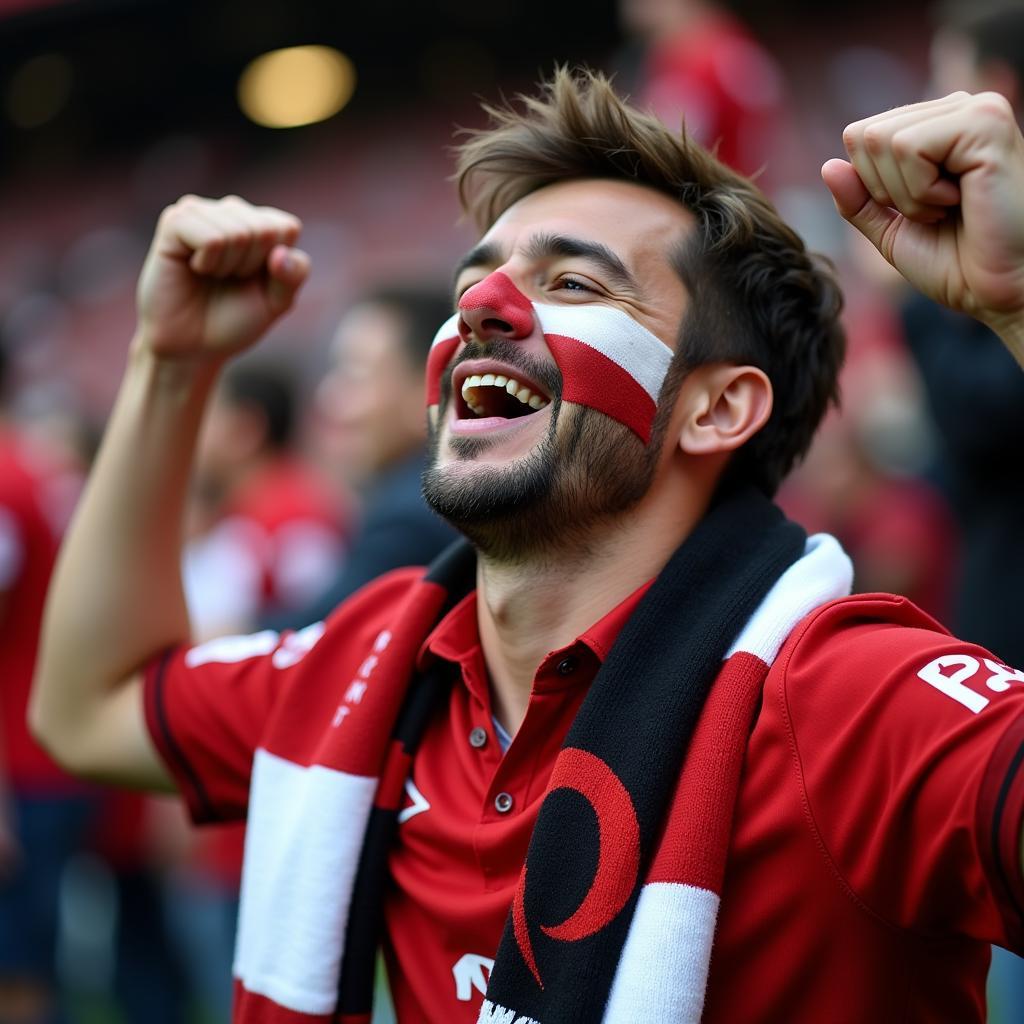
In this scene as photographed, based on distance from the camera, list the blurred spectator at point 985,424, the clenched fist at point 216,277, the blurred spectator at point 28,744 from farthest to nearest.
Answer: the blurred spectator at point 28,744 → the blurred spectator at point 985,424 → the clenched fist at point 216,277

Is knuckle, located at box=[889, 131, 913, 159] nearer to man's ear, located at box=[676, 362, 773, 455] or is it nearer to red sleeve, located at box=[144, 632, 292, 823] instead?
man's ear, located at box=[676, 362, 773, 455]

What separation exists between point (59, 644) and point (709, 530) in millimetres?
1329

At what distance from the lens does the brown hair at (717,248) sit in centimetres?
237

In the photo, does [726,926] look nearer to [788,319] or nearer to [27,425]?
[788,319]

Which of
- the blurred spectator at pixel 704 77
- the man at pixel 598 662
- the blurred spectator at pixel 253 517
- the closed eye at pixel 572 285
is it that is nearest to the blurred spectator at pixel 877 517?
the blurred spectator at pixel 704 77

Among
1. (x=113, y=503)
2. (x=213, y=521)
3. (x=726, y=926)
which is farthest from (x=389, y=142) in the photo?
(x=726, y=926)

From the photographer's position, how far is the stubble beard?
7.05 ft

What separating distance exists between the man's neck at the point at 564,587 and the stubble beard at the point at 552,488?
→ 0.7 inches

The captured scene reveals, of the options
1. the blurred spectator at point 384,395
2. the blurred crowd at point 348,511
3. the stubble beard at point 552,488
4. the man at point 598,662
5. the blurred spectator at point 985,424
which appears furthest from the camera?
the blurred spectator at point 384,395

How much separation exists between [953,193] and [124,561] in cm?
169

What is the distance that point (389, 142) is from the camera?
620 inches

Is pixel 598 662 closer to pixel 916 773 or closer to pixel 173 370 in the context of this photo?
pixel 916 773

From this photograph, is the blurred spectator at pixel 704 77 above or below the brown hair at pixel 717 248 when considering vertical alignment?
above

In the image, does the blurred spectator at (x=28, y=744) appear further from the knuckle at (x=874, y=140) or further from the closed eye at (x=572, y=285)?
the knuckle at (x=874, y=140)
